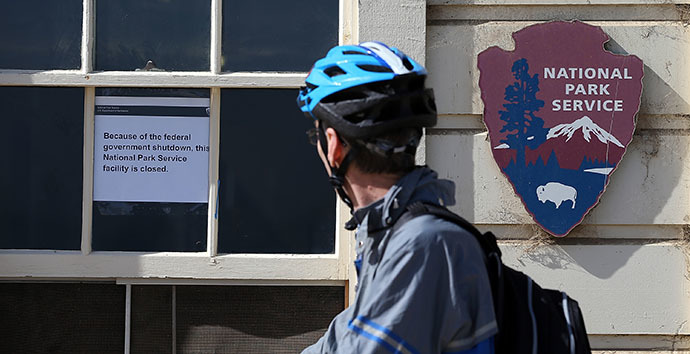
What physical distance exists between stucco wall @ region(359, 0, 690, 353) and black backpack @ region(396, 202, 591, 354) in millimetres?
1949

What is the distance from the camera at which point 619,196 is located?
3803 millimetres

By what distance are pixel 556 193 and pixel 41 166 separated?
237 centimetres

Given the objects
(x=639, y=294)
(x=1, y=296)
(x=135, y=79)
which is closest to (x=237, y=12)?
(x=135, y=79)

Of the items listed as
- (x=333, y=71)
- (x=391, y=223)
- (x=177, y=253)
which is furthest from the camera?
(x=177, y=253)

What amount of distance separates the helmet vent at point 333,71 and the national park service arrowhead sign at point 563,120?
1840mm

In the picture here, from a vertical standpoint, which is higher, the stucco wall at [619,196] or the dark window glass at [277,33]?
the dark window glass at [277,33]

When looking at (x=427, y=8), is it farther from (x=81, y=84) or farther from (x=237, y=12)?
(x=81, y=84)

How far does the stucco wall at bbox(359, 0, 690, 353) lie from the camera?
149 inches

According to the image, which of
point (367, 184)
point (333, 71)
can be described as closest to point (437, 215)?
point (367, 184)

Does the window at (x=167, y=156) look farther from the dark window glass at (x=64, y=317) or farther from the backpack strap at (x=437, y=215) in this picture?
the backpack strap at (x=437, y=215)

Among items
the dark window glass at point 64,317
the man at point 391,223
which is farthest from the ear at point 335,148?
the dark window glass at point 64,317

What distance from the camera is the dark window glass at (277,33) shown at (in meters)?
3.91

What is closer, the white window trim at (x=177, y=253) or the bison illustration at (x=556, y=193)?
the bison illustration at (x=556, y=193)

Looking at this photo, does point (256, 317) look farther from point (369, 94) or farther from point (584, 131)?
point (369, 94)
